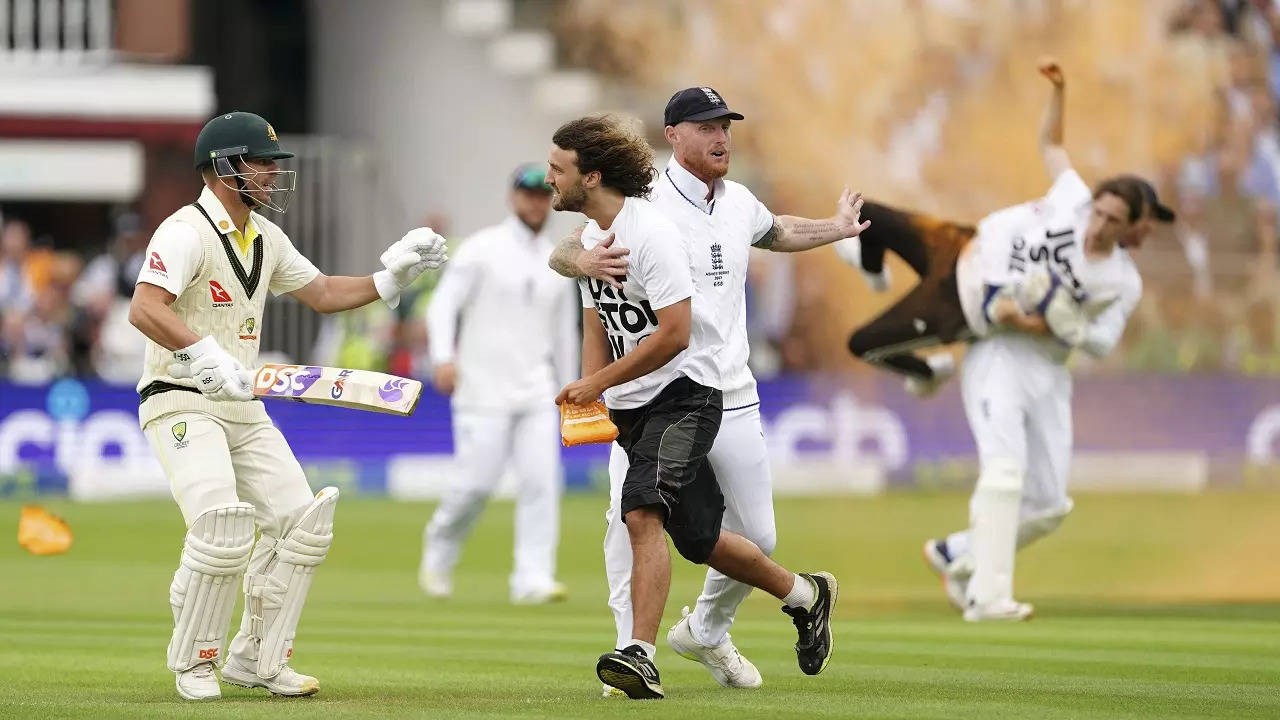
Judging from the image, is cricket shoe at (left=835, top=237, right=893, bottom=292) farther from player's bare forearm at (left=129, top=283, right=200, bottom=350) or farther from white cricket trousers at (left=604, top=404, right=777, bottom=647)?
player's bare forearm at (left=129, top=283, right=200, bottom=350)

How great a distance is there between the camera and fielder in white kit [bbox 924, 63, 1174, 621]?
11.0 meters

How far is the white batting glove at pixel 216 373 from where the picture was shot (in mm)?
7363

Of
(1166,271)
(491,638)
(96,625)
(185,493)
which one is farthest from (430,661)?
(1166,271)

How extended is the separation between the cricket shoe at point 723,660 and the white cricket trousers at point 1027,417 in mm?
3480

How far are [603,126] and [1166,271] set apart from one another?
1866 cm

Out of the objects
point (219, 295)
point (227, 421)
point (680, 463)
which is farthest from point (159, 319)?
point (680, 463)

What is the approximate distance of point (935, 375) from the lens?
11953 millimetres

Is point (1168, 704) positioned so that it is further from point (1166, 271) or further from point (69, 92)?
point (69, 92)

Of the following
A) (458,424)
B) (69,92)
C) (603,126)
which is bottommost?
(458,424)

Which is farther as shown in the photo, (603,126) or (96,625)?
(96,625)

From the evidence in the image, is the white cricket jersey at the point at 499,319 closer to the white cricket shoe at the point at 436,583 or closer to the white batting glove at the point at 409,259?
the white cricket shoe at the point at 436,583

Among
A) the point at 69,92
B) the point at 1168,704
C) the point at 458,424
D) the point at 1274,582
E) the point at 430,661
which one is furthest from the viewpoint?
the point at 69,92

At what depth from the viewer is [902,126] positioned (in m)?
26.8

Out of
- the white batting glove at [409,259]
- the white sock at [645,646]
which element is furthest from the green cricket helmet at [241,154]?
the white sock at [645,646]
